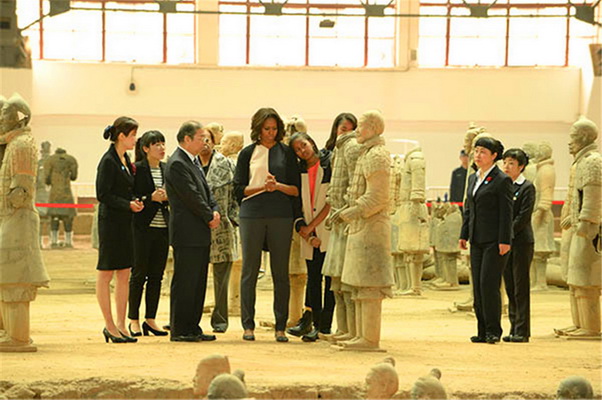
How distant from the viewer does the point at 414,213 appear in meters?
13.5

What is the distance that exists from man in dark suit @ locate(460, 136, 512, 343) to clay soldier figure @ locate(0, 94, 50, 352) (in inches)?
149

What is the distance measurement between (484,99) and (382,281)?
18.0 meters

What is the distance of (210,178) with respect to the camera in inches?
379

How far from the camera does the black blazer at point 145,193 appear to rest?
8883mm

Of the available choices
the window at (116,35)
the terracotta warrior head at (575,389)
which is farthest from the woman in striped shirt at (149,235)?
the window at (116,35)

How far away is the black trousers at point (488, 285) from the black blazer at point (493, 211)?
0.29ft

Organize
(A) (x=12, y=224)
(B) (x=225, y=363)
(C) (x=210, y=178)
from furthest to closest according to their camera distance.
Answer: (C) (x=210, y=178) < (A) (x=12, y=224) < (B) (x=225, y=363)

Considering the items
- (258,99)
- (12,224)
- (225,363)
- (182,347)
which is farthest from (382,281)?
(258,99)

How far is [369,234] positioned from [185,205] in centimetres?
156

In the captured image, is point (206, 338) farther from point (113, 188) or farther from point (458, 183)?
point (458, 183)

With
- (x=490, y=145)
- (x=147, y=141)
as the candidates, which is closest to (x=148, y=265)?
(x=147, y=141)

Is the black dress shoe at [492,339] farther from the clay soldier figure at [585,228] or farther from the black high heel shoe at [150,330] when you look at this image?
the black high heel shoe at [150,330]

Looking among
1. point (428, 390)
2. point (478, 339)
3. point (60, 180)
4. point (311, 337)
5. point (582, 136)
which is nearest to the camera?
point (428, 390)

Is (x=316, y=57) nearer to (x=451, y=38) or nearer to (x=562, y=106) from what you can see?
(x=451, y=38)
